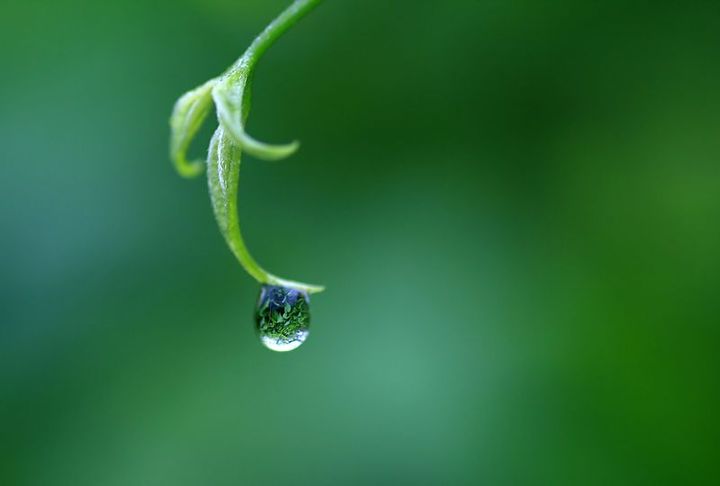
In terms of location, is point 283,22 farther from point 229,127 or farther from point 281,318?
point 281,318

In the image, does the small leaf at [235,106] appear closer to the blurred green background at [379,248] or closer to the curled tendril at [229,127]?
the curled tendril at [229,127]

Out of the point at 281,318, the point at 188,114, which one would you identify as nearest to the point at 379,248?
the point at 281,318

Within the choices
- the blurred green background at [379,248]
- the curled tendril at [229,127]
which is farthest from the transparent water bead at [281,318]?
the blurred green background at [379,248]

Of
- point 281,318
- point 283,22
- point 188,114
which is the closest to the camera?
point 283,22

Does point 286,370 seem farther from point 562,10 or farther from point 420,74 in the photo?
point 562,10

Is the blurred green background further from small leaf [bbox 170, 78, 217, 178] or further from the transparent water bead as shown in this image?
small leaf [bbox 170, 78, 217, 178]

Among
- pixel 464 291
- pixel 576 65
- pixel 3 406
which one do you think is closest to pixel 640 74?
pixel 576 65
